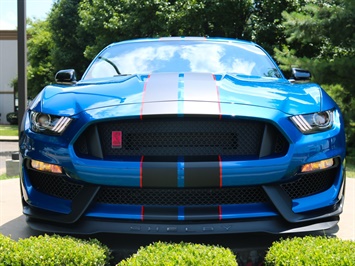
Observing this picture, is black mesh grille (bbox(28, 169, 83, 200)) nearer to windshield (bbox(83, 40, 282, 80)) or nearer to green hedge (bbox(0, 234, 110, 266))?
green hedge (bbox(0, 234, 110, 266))

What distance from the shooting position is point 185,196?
2479mm

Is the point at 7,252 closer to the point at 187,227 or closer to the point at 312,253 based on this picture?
the point at 187,227

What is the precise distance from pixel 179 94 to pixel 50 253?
41.5 inches

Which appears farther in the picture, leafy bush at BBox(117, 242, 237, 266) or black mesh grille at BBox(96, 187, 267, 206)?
black mesh grille at BBox(96, 187, 267, 206)

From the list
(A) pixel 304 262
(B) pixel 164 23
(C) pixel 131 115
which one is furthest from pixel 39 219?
(B) pixel 164 23

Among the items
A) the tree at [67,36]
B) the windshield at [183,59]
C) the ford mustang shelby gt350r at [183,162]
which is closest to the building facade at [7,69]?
the tree at [67,36]

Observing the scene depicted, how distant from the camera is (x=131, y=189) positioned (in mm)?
2463

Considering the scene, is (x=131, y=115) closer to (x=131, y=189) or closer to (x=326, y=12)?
(x=131, y=189)

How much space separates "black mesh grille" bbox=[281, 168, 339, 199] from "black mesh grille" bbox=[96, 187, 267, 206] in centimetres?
16

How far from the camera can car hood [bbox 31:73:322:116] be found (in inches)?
99.6

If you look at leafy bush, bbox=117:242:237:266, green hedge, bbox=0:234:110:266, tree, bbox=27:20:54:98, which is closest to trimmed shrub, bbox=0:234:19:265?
green hedge, bbox=0:234:110:266

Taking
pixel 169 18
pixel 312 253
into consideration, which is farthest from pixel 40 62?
pixel 312 253

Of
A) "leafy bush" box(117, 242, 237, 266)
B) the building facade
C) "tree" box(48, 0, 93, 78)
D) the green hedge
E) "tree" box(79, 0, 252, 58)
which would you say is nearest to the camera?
"leafy bush" box(117, 242, 237, 266)

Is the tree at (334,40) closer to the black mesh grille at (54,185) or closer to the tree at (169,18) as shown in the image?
the tree at (169,18)
